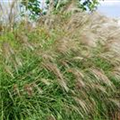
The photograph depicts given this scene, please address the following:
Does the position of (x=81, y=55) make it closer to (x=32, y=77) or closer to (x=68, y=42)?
(x=68, y=42)

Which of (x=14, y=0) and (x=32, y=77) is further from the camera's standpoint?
(x=14, y=0)

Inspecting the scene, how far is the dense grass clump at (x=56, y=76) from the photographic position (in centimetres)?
523

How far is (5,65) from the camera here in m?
5.26

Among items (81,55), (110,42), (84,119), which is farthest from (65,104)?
(110,42)

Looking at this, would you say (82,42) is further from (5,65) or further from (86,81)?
(5,65)

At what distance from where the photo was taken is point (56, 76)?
215 inches

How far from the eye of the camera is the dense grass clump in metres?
5.23

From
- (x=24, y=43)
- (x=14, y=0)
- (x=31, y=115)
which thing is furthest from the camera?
(x=14, y=0)

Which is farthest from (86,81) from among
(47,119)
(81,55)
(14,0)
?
(14,0)

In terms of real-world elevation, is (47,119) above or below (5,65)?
below

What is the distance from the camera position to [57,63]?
223 inches

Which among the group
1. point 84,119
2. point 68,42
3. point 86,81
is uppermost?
point 68,42

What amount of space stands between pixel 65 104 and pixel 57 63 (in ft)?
1.60

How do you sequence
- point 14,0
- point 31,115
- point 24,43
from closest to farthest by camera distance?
point 31,115 → point 24,43 → point 14,0
